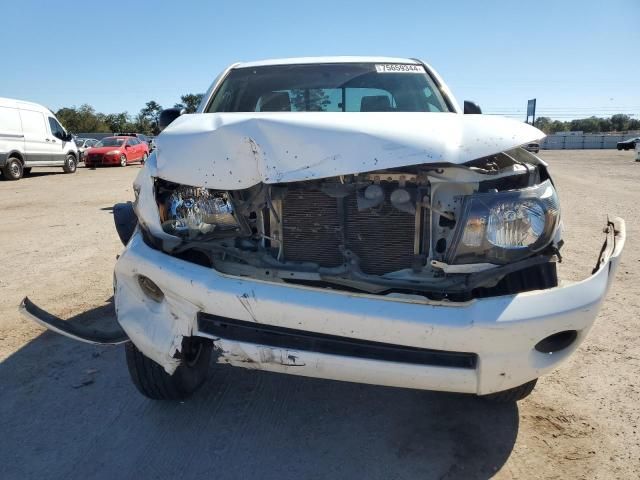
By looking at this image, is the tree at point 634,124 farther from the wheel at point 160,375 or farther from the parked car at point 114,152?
the wheel at point 160,375

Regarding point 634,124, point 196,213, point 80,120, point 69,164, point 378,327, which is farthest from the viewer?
point 634,124

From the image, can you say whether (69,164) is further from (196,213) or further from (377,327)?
(377,327)

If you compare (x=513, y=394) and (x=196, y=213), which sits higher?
(x=196, y=213)

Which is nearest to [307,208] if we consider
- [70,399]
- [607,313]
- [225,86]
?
[70,399]

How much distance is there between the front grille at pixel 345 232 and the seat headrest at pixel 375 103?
1618mm

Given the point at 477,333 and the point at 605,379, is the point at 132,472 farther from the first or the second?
the point at 605,379

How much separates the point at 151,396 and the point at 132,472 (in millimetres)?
527

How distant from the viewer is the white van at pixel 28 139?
15.6 metres

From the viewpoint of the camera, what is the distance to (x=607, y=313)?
13.4 feet

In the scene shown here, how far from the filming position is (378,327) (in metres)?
2.01

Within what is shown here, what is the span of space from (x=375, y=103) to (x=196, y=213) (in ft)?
6.12

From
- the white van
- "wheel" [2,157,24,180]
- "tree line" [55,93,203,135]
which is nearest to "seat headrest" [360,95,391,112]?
the white van

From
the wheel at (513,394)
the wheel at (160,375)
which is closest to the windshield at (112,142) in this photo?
the wheel at (160,375)

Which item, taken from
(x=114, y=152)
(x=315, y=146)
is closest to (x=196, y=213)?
(x=315, y=146)
